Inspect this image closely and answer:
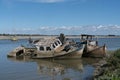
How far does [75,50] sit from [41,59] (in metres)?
4.78

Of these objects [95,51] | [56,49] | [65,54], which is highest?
[56,49]

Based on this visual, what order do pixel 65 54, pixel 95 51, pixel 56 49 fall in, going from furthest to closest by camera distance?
pixel 95 51 → pixel 56 49 → pixel 65 54


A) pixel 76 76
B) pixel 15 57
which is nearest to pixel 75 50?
pixel 15 57

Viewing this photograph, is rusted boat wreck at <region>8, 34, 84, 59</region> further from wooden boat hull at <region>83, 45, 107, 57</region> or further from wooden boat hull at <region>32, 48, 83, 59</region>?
wooden boat hull at <region>83, 45, 107, 57</region>

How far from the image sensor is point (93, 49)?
41.9 metres

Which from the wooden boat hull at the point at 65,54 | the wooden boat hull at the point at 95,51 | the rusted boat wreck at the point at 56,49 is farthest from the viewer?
the wooden boat hull at the point at 95,51

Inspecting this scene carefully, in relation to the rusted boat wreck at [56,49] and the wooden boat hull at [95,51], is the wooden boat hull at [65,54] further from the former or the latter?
the wooden boat hull at [95,51]

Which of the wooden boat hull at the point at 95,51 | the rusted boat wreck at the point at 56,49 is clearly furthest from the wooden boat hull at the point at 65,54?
the wooden boat hull at the point at 95,51

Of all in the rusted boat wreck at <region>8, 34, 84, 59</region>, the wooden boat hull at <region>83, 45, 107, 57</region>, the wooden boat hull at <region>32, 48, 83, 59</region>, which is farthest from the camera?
the wooden boat hull at <region>83, 45, 107, 57</region>

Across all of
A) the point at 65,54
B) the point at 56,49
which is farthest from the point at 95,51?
the point at 56,49

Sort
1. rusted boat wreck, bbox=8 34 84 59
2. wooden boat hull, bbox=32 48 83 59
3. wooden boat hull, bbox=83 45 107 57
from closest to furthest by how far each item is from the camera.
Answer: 1. wooden boat hull, bbox=32 48 83 59
2. rusted boat wreck, bbox=8 34 84 59
3. wooden boat hull, bbox=83 45 107 57

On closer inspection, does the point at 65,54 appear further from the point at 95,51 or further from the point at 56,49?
the point at 95,51

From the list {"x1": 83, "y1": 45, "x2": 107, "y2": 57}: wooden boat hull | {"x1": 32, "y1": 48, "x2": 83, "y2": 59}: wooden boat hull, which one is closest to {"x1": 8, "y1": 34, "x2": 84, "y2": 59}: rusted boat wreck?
{"x1": 32, "y1": 48, "x2": 83, "y2": 59}: wooden boat hull

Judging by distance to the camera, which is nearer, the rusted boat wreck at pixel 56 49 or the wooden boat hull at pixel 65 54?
the wooden boat hull at pixel 65 54
